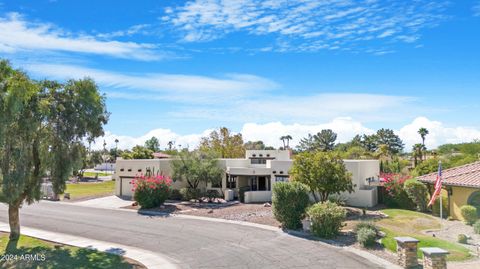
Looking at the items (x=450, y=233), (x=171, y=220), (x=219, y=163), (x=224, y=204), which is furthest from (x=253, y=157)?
(x=450, y=233)

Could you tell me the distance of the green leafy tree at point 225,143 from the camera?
59.9 m

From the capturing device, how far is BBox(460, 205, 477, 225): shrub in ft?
74.1

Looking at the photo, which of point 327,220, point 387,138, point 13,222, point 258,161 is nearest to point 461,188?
point 327,220

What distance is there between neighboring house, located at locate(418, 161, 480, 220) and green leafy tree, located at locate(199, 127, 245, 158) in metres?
36.1

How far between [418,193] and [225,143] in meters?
37.1

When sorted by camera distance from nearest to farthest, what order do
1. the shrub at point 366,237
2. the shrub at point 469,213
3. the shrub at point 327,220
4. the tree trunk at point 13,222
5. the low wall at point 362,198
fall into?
the shrub at point 366,237 < the shrub at point 327,220 < the tree trunk at point 13,222 < the shrub at point 469,213 < the low wall at point 362,198

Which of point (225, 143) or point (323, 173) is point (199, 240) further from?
point (225, 143)

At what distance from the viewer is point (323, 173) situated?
25859 millimetres

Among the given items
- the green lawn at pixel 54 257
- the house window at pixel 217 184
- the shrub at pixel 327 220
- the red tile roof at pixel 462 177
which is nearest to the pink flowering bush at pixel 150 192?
the house window at pixel 217 184

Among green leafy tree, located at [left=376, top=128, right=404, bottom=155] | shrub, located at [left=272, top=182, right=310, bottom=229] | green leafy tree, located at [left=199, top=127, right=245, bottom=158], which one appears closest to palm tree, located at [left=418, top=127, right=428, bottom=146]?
green leafy tree, located at [left=376, top=128, right=404, bottom=155]

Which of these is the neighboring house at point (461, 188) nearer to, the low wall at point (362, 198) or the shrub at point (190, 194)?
the low wall at point (362, 198)

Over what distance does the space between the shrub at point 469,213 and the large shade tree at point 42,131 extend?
22.1 metres

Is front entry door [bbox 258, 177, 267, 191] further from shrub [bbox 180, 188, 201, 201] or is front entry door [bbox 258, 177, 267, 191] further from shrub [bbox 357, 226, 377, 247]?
shrub [bbox 357, 226, 377, 247]

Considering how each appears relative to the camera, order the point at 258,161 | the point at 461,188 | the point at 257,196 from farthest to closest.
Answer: the point at 258,161
the point at 257,196
the point at 461,188
